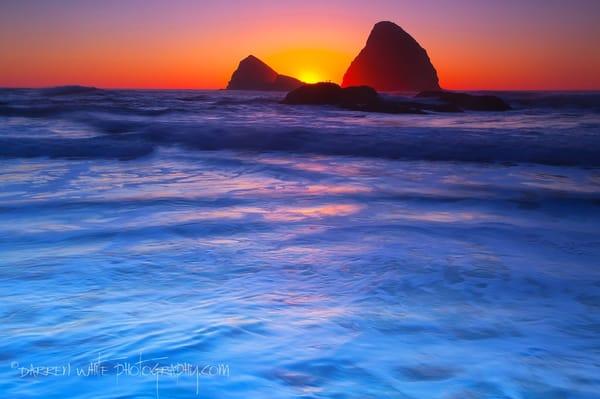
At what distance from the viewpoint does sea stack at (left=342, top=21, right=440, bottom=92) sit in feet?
459

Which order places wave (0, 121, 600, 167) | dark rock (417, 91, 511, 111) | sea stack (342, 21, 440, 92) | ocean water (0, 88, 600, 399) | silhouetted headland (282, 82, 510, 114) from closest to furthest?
ocean water (0, 88, 600, 399) → wave (0, 121, 600, 167) → silhouetted headland (282, 82, 510, 114) → dark rock (417, 91, 511, 111) → sea stack (342, 21, 440, 92)

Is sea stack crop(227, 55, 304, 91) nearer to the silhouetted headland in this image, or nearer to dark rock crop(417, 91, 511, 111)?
the silhouetted headland

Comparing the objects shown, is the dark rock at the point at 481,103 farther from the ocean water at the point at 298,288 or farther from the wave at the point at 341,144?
the ocean water at the point at 298,288

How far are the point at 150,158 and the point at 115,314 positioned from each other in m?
8.57

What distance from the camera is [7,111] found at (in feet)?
79.9

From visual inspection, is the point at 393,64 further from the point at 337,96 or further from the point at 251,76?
the point at 337,96

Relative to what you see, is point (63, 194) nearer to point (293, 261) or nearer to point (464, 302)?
point (293, 261)

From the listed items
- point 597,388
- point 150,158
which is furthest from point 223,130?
point 597,388

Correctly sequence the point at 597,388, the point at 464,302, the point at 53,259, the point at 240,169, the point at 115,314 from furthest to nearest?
the point at 240,169
the point at 53,259
the point at 464,302
the point at 115,314
the point at 597,388

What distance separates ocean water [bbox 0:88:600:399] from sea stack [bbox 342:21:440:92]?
139m

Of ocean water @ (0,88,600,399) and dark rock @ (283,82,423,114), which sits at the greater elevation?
dark rock @ (283,82,423,114)

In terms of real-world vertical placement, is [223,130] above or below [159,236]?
above

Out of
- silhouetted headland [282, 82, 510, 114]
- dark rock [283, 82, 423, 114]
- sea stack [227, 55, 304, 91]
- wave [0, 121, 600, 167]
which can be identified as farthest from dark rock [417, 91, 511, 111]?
sea stack [227, 55, 304, 91]

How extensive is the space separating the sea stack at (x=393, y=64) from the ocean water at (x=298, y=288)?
139 meters
